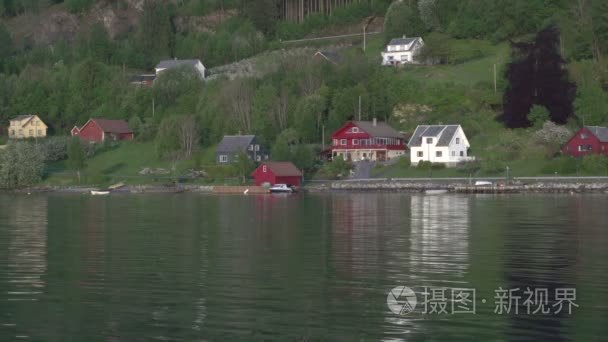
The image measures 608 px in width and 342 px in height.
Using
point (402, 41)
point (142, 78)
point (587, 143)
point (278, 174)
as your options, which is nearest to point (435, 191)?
point (587, 143)

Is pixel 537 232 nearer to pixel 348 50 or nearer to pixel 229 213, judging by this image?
pixel 229 213

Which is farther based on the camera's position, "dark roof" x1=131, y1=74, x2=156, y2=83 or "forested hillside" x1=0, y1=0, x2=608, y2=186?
"dark roof" x1=131, y1=74, x2=156, y2=83

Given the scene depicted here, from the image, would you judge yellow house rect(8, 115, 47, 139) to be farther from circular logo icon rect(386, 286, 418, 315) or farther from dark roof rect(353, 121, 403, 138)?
circular logo icon rect(386, 286, 418, 315)

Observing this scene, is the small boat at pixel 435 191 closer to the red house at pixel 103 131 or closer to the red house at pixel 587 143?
the red house at pixel 587 143

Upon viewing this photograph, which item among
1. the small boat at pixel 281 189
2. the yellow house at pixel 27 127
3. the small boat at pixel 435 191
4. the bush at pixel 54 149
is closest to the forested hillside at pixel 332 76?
the yellow house at pixel 27 127

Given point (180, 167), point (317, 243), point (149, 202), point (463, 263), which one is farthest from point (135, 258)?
point (180, 167)

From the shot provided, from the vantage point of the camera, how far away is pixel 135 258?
107 feet

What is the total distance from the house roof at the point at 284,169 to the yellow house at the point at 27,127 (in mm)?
47304

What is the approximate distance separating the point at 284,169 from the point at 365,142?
13.5m

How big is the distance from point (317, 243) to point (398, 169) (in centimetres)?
5760

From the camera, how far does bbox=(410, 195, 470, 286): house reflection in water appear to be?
1153 inches

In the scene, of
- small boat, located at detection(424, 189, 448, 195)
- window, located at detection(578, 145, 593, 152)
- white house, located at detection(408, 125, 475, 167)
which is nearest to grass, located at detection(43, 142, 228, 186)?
white house, located at detection(408, 125, 475, 167)

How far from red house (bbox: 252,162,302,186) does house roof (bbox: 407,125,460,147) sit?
41.4 ft

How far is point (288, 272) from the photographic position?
94.9 feet
